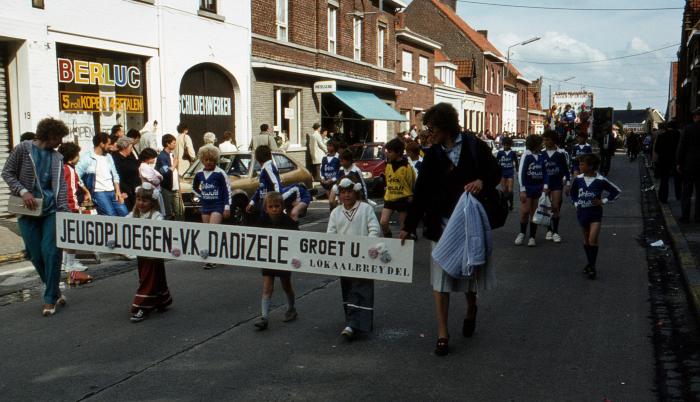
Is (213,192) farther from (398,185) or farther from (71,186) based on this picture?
(398,185)

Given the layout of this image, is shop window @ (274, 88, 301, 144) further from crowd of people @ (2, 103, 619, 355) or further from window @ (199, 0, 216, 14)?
crowd of people @ (2, 103, 619, 355)

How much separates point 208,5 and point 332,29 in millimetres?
8563

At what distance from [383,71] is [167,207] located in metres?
22.7

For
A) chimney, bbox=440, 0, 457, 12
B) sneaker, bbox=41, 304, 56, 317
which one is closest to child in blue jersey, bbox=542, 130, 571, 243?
sneaker, bbox=41, 304, 56, 317

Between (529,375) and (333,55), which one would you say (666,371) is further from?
(333,55)

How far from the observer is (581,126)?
101 ft

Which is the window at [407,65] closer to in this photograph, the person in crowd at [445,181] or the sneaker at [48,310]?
the sneaker at [48,310]

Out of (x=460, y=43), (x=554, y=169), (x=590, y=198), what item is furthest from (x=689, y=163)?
(x=460, y=43)

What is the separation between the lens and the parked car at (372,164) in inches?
704

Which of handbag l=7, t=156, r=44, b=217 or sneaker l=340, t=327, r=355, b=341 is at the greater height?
handbag l=7, t=156, r=44, b=217

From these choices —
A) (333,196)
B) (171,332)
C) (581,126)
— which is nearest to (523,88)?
(581,126)

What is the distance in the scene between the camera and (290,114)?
23.5 m

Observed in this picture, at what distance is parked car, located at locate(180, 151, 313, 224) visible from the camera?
11.7 metres

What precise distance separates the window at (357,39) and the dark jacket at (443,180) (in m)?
24.6
